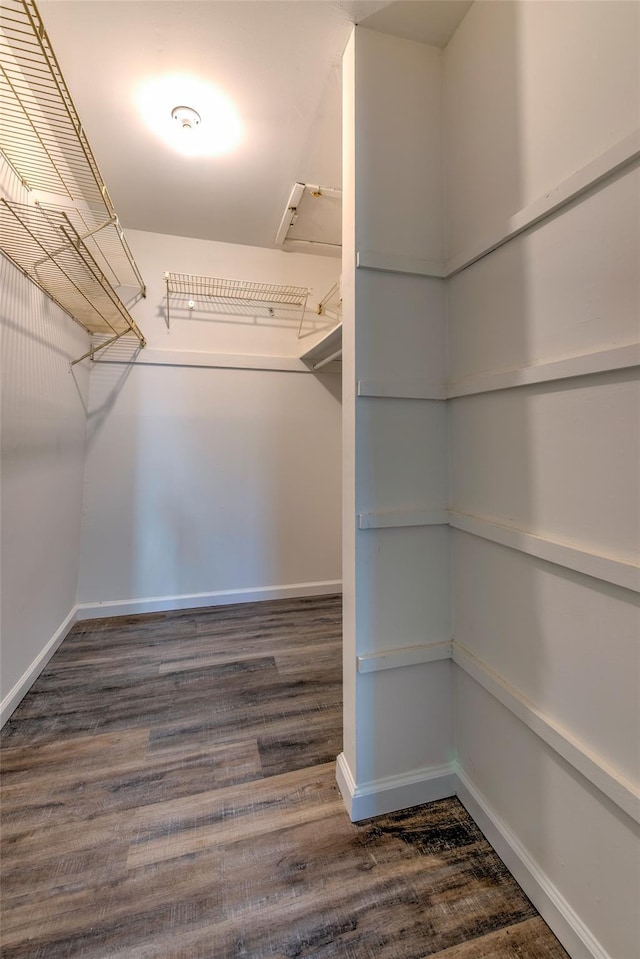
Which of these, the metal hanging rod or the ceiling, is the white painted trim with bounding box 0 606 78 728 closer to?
the metal hanging rod

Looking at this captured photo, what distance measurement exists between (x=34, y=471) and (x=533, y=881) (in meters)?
2.35

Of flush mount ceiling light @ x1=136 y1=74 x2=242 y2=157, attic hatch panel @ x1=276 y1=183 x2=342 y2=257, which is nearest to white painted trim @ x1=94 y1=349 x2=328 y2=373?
attic hatch panel @ x1=276 y1=183 x2=342 y2=257

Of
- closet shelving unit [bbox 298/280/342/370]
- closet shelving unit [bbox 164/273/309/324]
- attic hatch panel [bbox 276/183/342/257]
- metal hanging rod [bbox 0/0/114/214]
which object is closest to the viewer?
metal hanging rod [bbox 0/0/114/214]

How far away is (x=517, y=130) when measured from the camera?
102cm

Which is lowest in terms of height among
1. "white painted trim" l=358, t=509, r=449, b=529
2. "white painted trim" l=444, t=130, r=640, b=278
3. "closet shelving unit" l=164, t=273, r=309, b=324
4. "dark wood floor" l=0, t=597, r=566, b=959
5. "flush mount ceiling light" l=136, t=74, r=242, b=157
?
"dark wood floor" l=0, t=597, r=566, b=959

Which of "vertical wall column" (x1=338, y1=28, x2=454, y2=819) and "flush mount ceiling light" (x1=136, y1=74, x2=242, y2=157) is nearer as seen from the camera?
"vertical wall column" (x1=338, y1=28, x2=454, y2=819)

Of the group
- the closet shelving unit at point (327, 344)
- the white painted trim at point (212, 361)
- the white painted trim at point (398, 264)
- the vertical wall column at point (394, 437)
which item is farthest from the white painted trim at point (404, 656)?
the white painted trim at point (212, 361)

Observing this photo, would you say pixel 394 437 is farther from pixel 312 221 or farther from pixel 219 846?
pixel 312 221

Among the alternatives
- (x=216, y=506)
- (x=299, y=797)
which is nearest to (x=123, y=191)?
(x=216, y=506)

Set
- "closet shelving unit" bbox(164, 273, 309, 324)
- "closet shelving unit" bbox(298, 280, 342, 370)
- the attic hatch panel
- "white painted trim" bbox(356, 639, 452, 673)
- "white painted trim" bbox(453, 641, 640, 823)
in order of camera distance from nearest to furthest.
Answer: "white painted trim" bbox(453, 641, 640, 823) → "white painted trim" bbox(356, 639, 452, 673) → the attic hatch panel → "closet shelving unit" bbox(298, 280, 342, 370) → "closet shelving unit" bbox(164, 273, 309, 324)

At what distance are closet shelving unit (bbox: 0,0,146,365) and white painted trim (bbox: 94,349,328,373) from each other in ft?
1.08

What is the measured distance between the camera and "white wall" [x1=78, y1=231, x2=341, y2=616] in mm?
2613

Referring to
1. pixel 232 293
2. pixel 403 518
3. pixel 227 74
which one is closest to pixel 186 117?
pixel 227 74

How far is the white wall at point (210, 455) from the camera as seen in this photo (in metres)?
2.61
